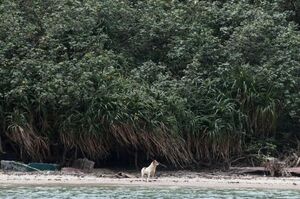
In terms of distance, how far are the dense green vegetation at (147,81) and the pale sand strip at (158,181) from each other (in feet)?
4.66

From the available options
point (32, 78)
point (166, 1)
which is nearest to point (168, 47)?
point (166, 1)

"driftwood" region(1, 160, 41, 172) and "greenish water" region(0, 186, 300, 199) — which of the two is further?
"driftwood" region(1, 160, 41, 172)

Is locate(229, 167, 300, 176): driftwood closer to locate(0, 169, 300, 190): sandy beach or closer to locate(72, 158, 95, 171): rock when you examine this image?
locate(0, 169, 300, 190): sandy beach

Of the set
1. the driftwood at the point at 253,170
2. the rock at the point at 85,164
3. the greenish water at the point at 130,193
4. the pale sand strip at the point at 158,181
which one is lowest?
the greenish water at the point at 130,193

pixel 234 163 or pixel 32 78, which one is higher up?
pixel 32 78

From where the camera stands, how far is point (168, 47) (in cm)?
2181

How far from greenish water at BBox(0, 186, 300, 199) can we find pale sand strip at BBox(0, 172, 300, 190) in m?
0.70

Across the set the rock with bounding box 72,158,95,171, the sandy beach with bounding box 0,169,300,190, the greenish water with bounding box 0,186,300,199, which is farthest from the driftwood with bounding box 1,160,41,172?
the greenish water with bounding box 0,186,300,199

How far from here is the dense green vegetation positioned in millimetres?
19062

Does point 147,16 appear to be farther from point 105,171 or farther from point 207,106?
point 105,171

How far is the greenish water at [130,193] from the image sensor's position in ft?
48.8

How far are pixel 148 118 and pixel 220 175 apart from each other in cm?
230

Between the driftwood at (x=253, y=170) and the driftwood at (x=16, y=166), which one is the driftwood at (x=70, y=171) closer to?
the driftwood at (x=16, y=166)

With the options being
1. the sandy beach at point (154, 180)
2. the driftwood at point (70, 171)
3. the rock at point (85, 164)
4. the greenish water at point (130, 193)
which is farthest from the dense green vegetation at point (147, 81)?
the greenish water at point (130, 193)
